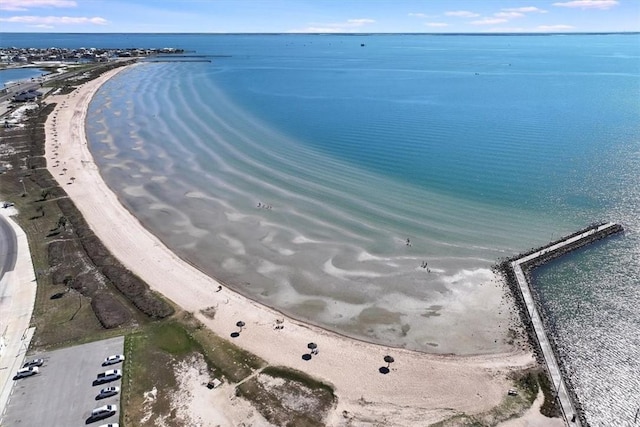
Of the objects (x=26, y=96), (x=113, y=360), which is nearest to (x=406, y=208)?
(x=113, y=360)

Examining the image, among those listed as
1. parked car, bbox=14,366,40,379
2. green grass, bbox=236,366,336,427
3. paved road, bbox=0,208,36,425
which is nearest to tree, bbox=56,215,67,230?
paved road, bbox=0,208,36,425

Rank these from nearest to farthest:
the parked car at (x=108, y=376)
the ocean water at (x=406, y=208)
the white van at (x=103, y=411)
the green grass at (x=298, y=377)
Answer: the white van at (x=103, y=411), the parked car at (x=108, y=376), the green grass at (x=298, y=377), the ocean water at (x=406, y=208)

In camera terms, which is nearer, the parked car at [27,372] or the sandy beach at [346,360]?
the sandy beach at [346,360]

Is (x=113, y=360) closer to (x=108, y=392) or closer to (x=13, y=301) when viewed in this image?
(x=108, y=392)

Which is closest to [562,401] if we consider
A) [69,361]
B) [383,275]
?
[383,275]

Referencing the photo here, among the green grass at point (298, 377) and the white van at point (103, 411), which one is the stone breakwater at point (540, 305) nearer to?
the green grass at point (298, 377)

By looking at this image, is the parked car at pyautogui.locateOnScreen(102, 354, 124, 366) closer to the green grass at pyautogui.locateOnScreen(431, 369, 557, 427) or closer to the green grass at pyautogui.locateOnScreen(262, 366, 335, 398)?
the green grass at pyautogui.locateOnScreen(262, 366, 335, 398)

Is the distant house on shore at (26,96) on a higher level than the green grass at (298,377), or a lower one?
higher

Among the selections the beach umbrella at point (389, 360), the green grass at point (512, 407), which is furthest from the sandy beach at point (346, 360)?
Answer: the green grass at point (512, 407)
